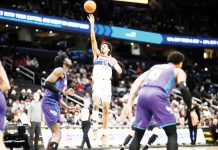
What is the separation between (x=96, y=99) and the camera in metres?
10.9

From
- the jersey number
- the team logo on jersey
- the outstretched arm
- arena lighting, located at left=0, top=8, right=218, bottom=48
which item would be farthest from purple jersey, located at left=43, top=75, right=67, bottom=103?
arena lighting, located at left=0, top=8, right=218, bottom=48

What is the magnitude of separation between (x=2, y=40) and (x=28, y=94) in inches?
438

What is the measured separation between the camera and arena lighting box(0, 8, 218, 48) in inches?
969

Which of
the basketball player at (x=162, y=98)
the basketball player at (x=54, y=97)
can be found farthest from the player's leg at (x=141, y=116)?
the basketball player at (x=54, y=97)

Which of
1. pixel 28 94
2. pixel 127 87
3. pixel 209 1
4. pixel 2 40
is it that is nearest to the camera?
pixel 28 94

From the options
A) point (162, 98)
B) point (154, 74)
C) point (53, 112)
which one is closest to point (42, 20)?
point (53, 112)

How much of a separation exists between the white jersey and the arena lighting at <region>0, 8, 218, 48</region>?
1417cm

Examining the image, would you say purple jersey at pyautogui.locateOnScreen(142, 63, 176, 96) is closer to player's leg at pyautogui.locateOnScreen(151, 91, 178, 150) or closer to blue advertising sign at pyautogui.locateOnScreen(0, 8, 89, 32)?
player's leg at pyautogui.locateOnScreen(151, 91, 178, 150)

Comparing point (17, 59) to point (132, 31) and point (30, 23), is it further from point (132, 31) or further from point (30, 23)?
point (132, 31)

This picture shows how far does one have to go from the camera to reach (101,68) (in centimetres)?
1095

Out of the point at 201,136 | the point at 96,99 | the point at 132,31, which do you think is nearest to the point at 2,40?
the point at 132,31

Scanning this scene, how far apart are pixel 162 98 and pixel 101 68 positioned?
4493 millimetres

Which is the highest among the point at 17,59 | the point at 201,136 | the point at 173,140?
the point at 17,59

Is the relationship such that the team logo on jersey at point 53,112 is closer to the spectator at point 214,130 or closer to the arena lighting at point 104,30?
the spectator at point 214,130
